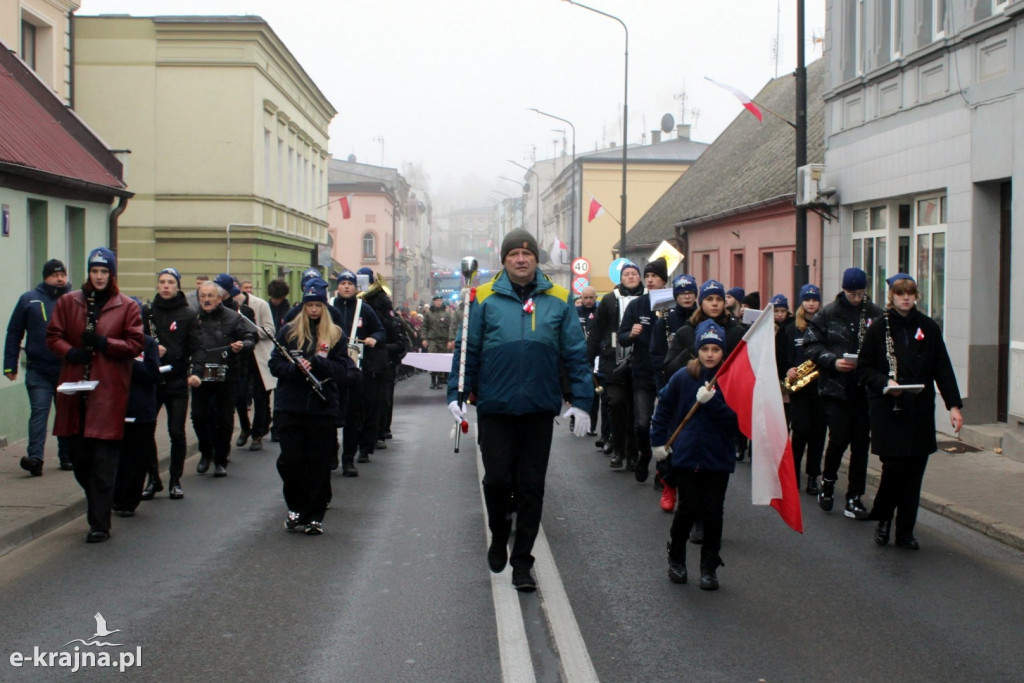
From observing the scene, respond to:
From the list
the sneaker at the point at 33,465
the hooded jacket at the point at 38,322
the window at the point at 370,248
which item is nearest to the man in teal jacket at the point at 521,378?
the sneaker at the point at 33,465

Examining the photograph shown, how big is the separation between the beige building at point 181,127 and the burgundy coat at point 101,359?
23500 mm

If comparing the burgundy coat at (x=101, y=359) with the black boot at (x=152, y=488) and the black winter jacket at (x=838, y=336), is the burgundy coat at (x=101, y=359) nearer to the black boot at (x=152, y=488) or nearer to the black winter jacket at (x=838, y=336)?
the black boot at (x=152, y=488)

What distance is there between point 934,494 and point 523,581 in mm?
4907

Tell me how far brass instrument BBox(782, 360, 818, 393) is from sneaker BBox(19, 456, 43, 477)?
6.72 meters

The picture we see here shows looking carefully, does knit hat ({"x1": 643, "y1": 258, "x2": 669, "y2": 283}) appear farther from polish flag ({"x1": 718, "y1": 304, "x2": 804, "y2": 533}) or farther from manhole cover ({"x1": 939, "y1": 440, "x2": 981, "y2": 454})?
manhole cover ({"x1": 939, "y1": 440, "x2": 981, "y2": 454})

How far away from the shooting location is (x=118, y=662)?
17.4ft

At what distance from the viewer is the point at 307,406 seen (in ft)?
27.4

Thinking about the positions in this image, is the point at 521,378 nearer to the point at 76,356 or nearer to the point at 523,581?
the point at 523,581

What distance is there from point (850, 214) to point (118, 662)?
15.6 metres

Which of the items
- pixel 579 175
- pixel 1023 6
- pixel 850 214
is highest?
pixel 579 175

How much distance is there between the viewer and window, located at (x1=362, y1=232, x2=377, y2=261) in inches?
2987

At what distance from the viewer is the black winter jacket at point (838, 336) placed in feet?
30.6

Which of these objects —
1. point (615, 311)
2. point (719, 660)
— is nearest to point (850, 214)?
point (615, 311)

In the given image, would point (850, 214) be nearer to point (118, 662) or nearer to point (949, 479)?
point (949, 479)
